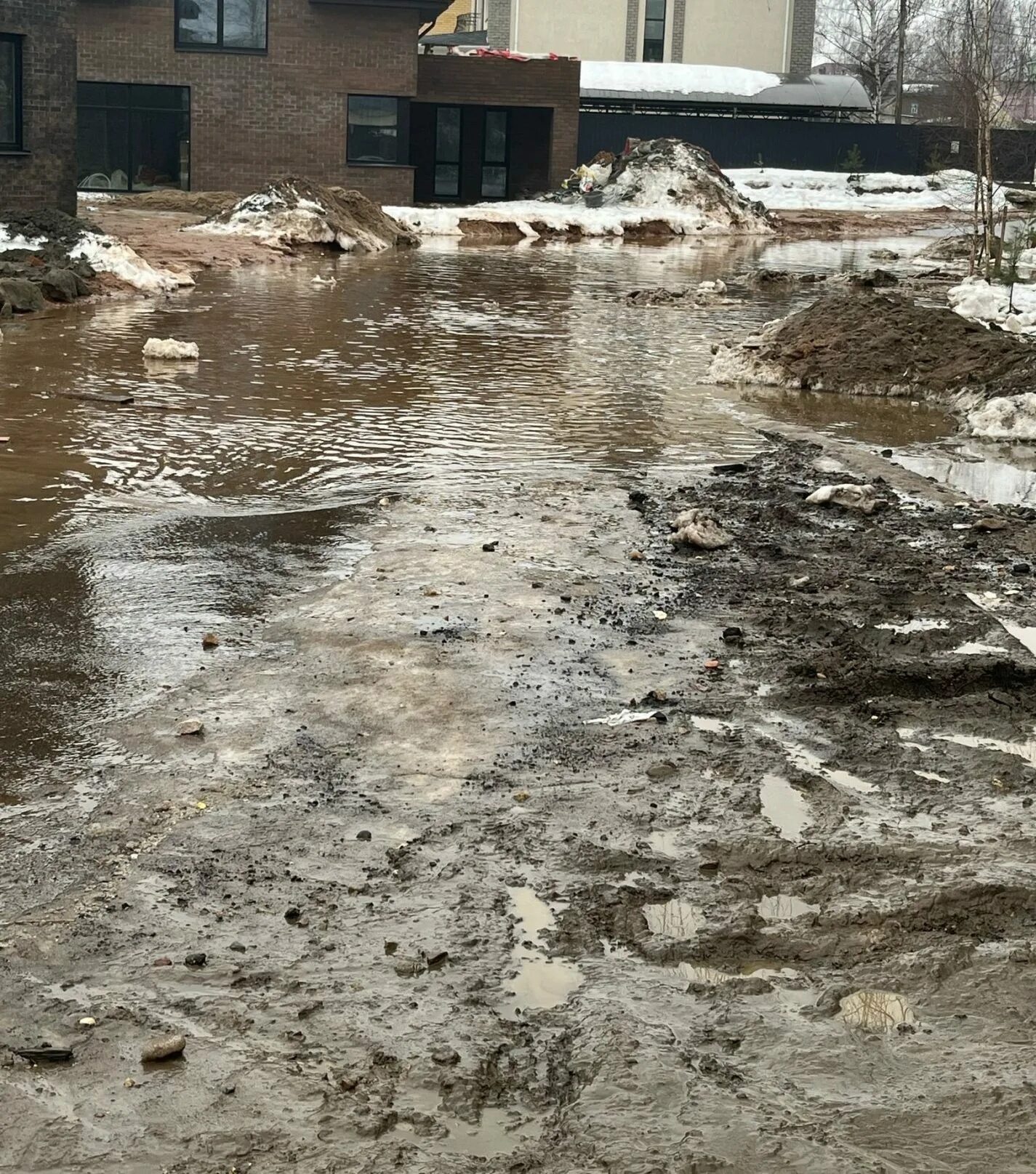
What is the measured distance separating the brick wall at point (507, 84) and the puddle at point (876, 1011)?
3866 centimetres

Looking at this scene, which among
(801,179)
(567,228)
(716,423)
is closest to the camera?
(716,423)

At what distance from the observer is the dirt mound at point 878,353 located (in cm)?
1289

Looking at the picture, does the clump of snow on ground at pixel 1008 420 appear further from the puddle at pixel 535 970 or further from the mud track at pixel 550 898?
Result: the puddle at pixel 535 970

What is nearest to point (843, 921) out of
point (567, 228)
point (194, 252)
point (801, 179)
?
point (194, 252)

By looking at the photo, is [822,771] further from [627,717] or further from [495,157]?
[495,157]

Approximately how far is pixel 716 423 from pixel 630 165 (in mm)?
29374

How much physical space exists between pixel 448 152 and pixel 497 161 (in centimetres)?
155

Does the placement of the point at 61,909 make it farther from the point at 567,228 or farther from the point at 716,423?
the point at 567,228

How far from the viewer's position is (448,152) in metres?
42.6

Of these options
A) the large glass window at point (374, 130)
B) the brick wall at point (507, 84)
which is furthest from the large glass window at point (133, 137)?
the brick wall at point (507, 84)

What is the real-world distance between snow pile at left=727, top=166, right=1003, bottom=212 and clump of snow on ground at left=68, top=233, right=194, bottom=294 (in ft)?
104

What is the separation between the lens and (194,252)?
78.9 ft

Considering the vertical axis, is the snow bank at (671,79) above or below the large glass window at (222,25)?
above

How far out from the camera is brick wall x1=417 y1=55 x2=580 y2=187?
39.8 metres
